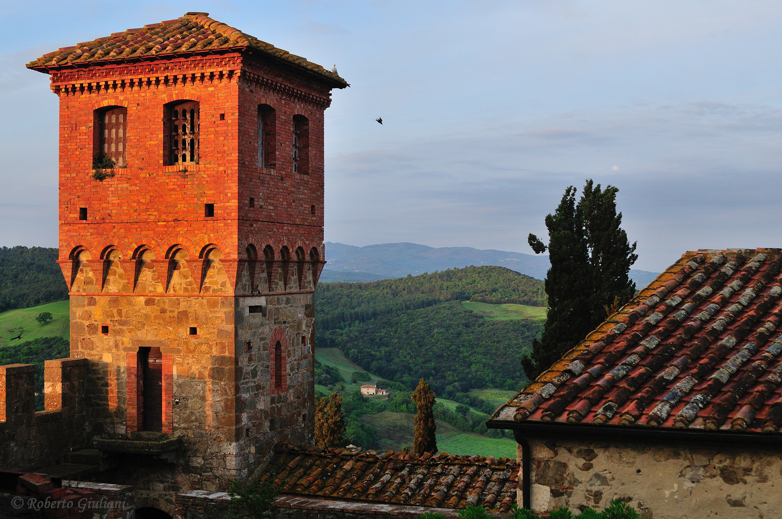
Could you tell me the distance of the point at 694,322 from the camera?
36.9 ft

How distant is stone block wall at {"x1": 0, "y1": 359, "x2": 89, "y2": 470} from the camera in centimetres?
1595

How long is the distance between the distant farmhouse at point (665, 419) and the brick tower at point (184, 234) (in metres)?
8.91

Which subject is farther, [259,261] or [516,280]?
[516,280]

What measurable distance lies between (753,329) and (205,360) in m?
11.1

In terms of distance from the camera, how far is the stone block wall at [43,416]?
15.9 meters

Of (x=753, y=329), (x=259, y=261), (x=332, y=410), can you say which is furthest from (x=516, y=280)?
(x=753, y=329)

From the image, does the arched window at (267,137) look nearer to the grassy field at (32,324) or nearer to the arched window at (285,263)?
the arched window at (285,263)

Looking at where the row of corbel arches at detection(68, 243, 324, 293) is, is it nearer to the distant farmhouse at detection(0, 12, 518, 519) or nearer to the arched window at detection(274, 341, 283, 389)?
the distant farmhouse at detection(0, 12, 518, 519)

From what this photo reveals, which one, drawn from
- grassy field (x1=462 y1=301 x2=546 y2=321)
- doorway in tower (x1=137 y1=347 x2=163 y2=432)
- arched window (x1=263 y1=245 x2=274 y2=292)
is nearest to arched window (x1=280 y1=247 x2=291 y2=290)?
arched window (x1=263 y1=245 x2=274 y2=292)

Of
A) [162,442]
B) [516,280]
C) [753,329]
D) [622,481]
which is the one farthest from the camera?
[516,280]

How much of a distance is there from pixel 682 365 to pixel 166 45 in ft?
42.5

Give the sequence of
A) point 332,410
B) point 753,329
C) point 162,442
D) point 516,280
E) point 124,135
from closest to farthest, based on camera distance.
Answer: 1. point 753,329
2. point 162,442
3. point 124,135
4. point 332,410
5. point 516,280

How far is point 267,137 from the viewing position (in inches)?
750

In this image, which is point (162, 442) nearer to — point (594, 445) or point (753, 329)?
point (594, 445)
